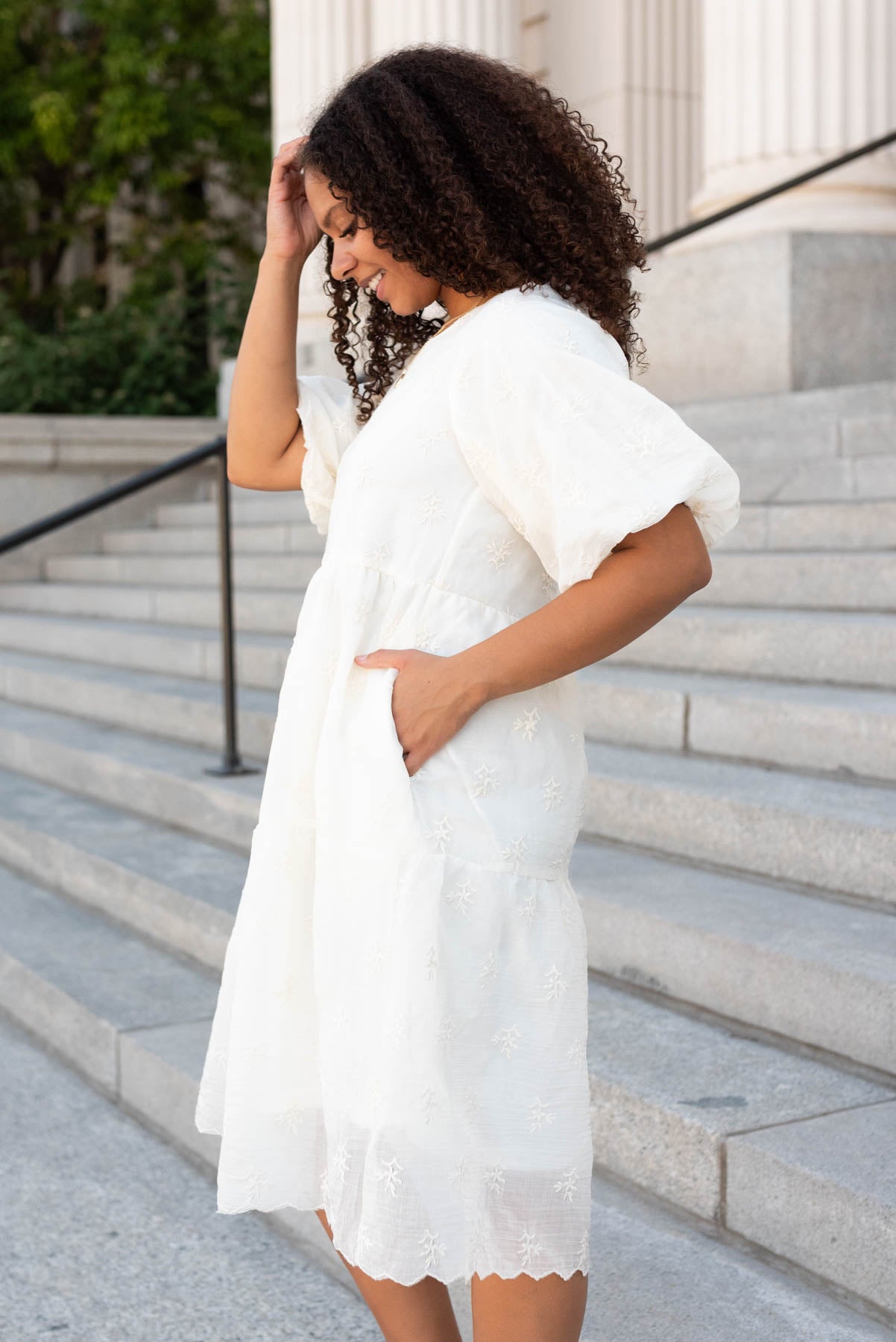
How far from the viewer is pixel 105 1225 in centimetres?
301

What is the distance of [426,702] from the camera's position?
155 cm

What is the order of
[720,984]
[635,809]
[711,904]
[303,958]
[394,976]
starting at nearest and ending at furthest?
[394,976] → [303,958] → [720,984] → [711,904] → [635,809]

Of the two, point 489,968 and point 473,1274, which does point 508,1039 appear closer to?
point 489,968

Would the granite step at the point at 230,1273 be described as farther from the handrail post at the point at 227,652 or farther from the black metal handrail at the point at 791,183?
the black metal handrail at the point at 791,183

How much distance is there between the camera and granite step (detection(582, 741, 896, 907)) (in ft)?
10.6

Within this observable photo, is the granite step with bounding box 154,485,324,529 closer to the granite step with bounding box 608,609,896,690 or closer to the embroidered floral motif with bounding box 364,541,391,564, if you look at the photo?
the granite step with bounding box 608,609,896,690

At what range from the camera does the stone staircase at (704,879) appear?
2.52 meters

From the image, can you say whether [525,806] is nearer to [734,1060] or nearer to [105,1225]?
[734,1060]

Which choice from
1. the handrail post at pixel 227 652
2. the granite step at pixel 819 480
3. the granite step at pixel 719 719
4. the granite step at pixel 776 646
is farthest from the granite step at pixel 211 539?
the granite step at pixel 776 646

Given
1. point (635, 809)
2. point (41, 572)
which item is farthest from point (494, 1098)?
point (41, 572)

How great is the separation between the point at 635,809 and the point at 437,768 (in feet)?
7.72

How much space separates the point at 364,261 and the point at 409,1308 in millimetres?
1160

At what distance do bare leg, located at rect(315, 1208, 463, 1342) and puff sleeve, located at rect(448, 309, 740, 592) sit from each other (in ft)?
2.69

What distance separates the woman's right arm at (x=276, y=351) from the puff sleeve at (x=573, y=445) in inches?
15.5
